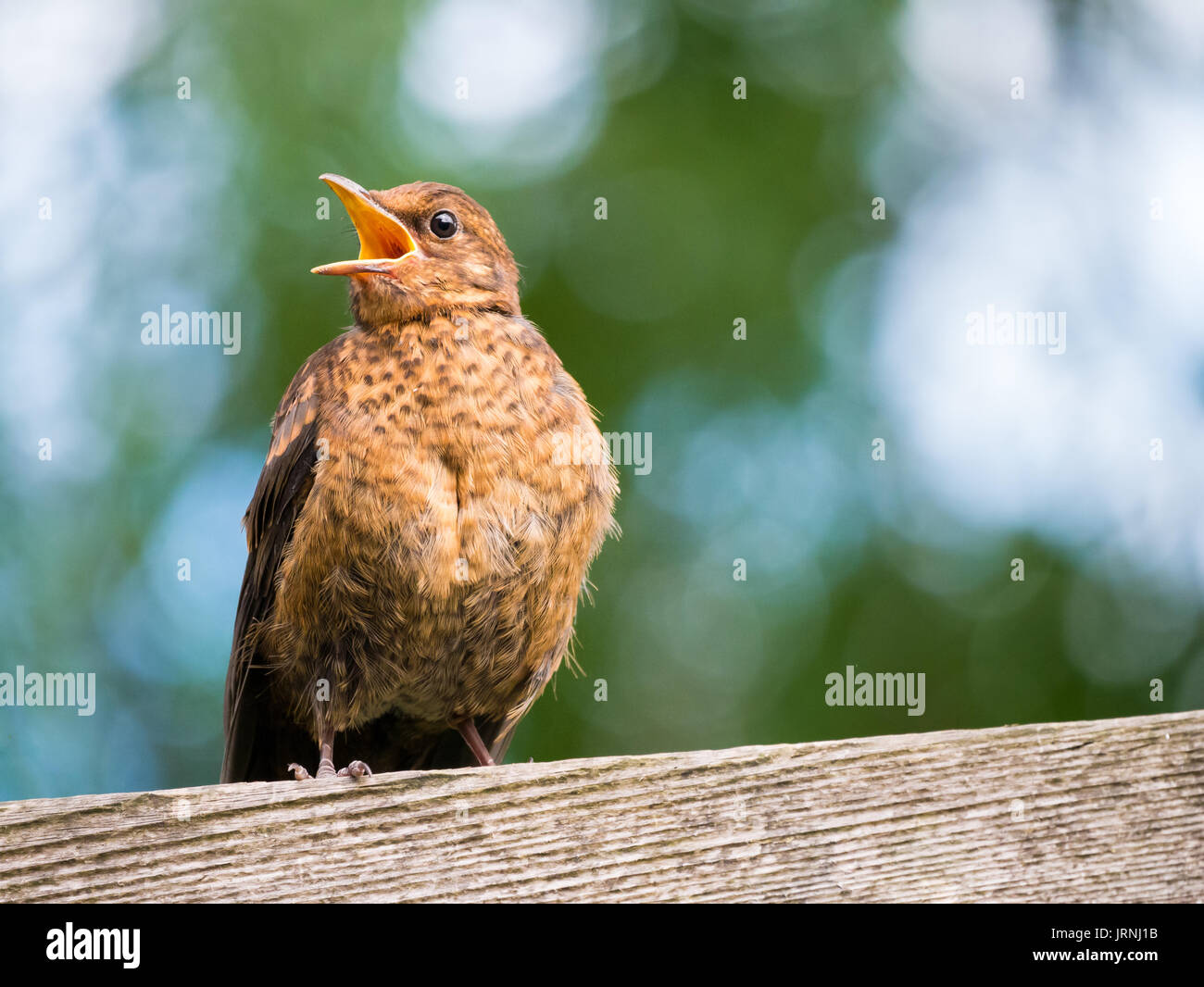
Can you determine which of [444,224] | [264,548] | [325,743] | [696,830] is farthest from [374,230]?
[696,830]

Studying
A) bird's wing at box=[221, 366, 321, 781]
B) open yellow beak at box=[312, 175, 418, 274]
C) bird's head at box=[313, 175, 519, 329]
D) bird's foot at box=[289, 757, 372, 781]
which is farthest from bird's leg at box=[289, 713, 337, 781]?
open yellow beak at box=[312, 175, 418, 274]

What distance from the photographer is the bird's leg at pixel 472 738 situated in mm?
3209

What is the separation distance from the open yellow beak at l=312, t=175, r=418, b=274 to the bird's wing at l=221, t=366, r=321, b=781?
1.05 feet

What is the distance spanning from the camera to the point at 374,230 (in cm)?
339

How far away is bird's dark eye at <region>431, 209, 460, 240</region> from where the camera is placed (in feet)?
11.0

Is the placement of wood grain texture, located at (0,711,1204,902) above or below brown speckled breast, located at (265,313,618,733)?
below

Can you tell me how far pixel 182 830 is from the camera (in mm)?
1587

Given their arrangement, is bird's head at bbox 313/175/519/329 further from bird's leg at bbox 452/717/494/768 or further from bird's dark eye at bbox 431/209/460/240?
bird's leg at bbox 452/717/494/768

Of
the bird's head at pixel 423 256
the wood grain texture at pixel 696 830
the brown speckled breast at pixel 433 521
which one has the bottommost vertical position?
the wood grain texture at pixel 696 830

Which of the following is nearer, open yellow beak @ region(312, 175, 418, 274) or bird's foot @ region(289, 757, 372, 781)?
bird's foot @ region(289, 757, 372, 781)

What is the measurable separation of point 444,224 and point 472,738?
1343 millimetres

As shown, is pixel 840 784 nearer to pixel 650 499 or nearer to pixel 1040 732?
pixel 1040 732

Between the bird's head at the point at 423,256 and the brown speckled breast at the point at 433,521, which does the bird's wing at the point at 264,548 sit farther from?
the bird's head at the point at 423,256

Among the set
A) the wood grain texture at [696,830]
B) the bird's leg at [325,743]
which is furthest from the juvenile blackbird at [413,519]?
the wood grain texture at [696,830]
